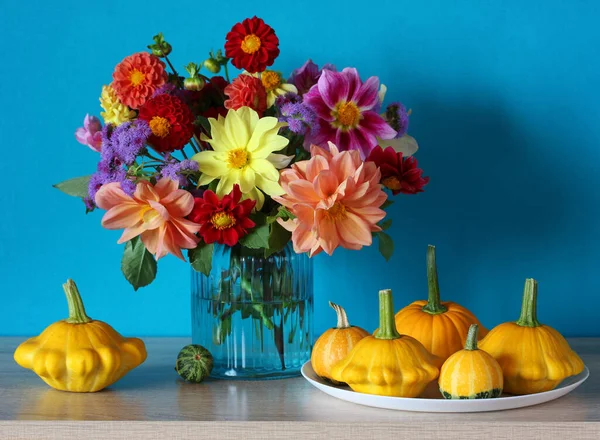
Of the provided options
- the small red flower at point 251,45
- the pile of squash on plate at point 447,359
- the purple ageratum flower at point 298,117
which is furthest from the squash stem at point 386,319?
the small red flower at point 251,45

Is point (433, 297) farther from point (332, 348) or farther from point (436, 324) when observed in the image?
point (332, 348)

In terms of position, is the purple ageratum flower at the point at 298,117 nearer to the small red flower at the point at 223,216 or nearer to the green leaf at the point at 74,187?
the small red flower at the point at 223,216

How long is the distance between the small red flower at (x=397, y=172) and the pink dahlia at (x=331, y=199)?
0.05 m

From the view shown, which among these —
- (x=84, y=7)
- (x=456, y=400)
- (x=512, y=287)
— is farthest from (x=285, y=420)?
(x=84, y=7)

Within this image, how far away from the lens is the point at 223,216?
99 cm

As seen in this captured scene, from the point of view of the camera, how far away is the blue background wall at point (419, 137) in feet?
4.44

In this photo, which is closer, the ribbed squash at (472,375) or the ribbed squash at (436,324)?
the ribbed squash at (472,375)

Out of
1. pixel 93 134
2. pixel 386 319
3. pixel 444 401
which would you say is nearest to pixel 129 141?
pixel 93 134

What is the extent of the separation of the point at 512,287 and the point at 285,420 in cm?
60

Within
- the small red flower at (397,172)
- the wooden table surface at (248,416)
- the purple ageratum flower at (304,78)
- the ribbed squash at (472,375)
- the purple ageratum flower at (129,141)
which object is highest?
the purple ageratum flower at (304,78)

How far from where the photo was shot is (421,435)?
0.89 meters

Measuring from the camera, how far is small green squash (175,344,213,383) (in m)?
1.07

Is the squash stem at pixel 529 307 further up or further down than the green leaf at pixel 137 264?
further down

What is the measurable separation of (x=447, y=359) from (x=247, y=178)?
1.09 feet
